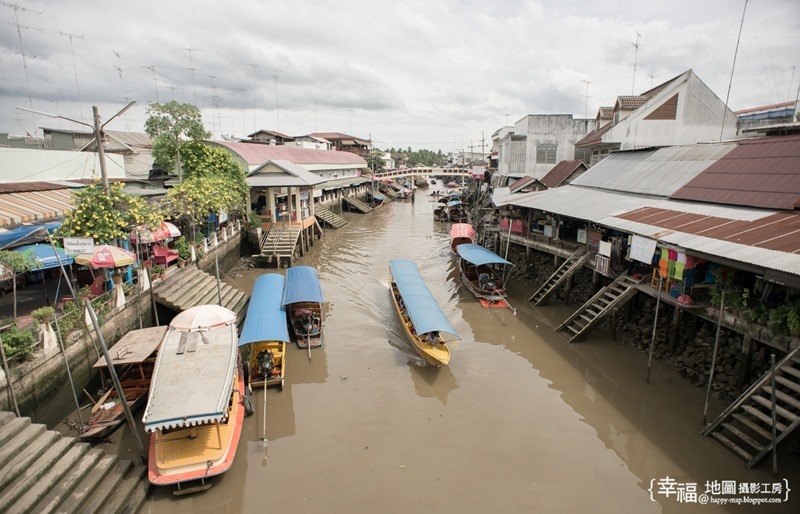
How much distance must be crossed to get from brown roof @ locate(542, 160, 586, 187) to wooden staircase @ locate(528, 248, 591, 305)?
1132 centimetres

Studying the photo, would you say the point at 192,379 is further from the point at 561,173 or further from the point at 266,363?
the point at 561,173

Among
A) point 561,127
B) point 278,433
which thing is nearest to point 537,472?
point 278,433

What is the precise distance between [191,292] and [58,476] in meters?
8.79

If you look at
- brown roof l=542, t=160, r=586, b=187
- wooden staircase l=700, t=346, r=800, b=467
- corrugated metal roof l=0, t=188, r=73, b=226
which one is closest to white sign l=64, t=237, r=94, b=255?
corrugated metal roof l=0, t=188, r=73, b=226

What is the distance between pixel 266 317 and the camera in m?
13.7

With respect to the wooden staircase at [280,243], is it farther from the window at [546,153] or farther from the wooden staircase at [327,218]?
the window at [546,153]

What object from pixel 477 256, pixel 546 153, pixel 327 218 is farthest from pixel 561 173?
pixel 327 218

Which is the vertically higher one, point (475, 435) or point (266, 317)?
point (266, 317)

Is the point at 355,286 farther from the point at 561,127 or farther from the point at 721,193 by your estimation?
the point at 561,127

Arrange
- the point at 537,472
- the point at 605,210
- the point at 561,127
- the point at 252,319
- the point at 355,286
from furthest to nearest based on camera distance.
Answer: the point at 561,127 < the point at 355,286 < the point at 605,210 < the point at 252,319 < the point at 537,472

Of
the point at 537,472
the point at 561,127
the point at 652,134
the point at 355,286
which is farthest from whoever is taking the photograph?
the point at 561,127

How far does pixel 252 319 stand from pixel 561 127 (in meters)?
30.8

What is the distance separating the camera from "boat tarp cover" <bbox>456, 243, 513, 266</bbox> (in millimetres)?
19500

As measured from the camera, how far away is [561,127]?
3481 centimetres
